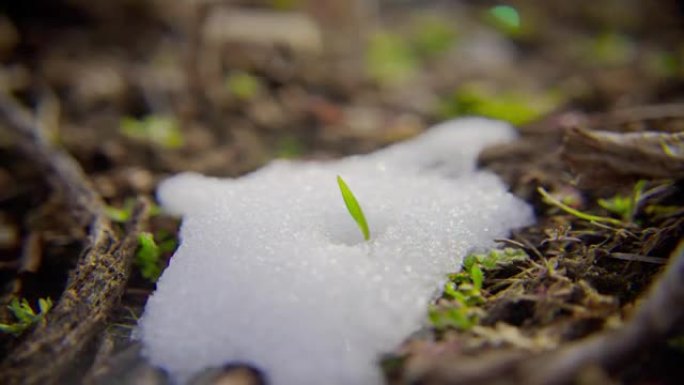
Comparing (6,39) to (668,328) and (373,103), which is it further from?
(668,328)

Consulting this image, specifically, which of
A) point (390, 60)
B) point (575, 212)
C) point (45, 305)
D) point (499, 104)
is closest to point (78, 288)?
point (45, 305)

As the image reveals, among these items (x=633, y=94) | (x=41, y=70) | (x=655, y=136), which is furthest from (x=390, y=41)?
(x=655, y=136)

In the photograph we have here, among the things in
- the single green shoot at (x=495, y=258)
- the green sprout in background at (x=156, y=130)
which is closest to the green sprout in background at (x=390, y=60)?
the green sprout in background at (x=156, y=130)

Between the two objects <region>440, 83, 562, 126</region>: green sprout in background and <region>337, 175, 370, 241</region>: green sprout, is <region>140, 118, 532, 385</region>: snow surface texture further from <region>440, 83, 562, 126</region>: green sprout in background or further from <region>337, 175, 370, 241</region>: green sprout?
<region>440, 83, 562, 126</region>: green sprout in background

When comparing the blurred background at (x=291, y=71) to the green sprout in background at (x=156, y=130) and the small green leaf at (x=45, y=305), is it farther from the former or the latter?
the small green leaf at (x=45, y=305)

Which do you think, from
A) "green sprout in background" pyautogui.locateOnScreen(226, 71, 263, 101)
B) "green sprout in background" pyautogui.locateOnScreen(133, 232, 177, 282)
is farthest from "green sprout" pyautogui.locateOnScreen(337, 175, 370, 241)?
"green sprout in background" pyautogui.locateOnScreen(226, 71, 263, 101)

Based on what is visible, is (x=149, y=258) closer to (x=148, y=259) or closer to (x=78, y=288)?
(x=148, y=259)

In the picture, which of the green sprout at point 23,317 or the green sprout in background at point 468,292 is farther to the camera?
the green sprout at point 23,317
